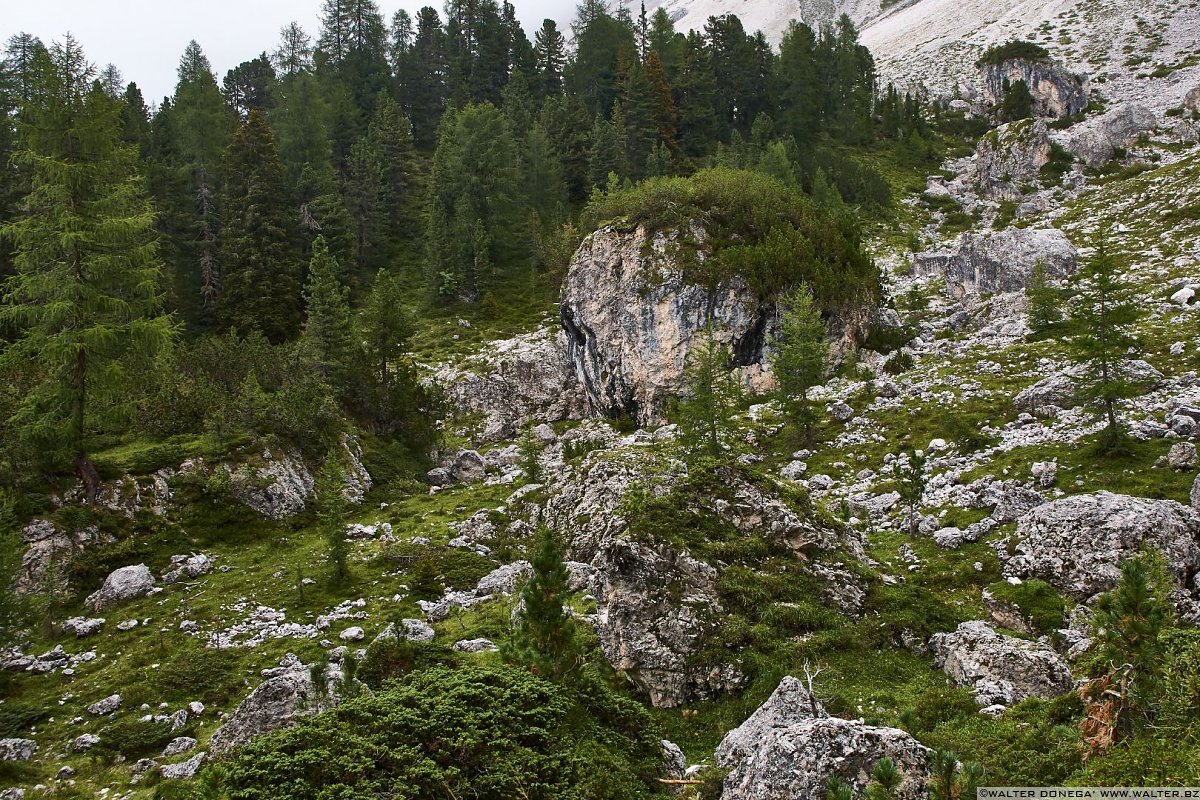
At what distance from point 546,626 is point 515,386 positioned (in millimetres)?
41018

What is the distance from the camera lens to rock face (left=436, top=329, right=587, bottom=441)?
52.5 meters

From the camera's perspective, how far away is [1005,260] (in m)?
52.8

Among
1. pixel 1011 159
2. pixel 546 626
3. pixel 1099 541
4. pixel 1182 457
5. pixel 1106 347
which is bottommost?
pixel 1182 457

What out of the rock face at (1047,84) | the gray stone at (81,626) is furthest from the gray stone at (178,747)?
the rock face at (1047,84)

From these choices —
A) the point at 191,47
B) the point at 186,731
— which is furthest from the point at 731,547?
the point at 191,47

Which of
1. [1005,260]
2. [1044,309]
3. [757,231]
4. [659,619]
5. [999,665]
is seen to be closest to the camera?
[999,665]

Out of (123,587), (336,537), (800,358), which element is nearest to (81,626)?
(123,587)

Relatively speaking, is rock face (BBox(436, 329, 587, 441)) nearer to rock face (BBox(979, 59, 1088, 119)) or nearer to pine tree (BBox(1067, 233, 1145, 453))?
pine tree (BBox(1067, 233, 1145, 453))

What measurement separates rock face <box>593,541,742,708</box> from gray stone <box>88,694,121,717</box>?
462 inches

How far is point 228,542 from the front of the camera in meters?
27.0

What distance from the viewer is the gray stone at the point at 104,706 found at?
16.9 metres

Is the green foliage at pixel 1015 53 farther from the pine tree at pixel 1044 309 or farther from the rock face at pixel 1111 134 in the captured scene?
the pine tree at pixel 1044 309

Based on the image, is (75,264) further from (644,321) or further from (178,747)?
(644,321)

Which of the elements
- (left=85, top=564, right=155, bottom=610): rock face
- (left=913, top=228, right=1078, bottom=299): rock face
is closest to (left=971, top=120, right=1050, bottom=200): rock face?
(left=913, top=228, right=1078, bottom=299): rock face
